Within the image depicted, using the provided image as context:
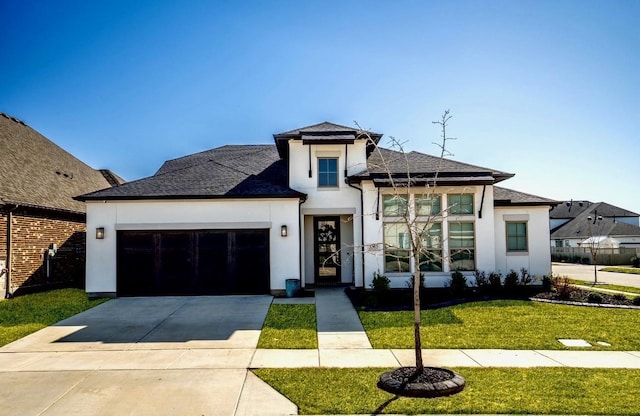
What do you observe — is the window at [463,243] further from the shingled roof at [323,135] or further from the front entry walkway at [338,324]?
the shingled roof at [323,135]

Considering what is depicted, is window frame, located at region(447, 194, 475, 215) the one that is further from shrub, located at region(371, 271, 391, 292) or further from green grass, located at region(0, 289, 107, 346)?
green grass, located at region(0, 289, 107, 346)

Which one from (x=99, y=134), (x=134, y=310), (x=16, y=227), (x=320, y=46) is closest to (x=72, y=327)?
(x=134, y=310)

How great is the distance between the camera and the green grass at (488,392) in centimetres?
521

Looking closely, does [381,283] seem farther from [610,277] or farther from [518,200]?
[610,277]

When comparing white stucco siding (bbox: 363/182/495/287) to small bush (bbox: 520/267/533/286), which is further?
small bush (bbox: 520/267/533/286)

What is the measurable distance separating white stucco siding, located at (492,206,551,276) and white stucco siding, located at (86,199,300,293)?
7.10 metres

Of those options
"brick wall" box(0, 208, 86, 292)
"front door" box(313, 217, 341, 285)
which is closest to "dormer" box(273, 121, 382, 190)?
"front door" box(313, 217, 341, 285)

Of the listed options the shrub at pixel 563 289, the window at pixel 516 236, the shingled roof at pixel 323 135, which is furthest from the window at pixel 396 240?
the shrub at pixel 563 289

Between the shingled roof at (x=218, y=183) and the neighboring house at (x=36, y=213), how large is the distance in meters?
2.66

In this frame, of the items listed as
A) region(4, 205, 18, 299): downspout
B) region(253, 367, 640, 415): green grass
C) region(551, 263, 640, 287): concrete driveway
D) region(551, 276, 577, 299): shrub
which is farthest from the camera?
region(551, 263, 640, 287): concrete driveway

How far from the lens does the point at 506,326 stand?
971 cm

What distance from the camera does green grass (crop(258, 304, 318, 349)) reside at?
27.8ft

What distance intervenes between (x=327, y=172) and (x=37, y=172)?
468 inches

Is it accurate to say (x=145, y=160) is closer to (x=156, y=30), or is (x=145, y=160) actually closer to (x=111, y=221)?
(x=111, y=221)
